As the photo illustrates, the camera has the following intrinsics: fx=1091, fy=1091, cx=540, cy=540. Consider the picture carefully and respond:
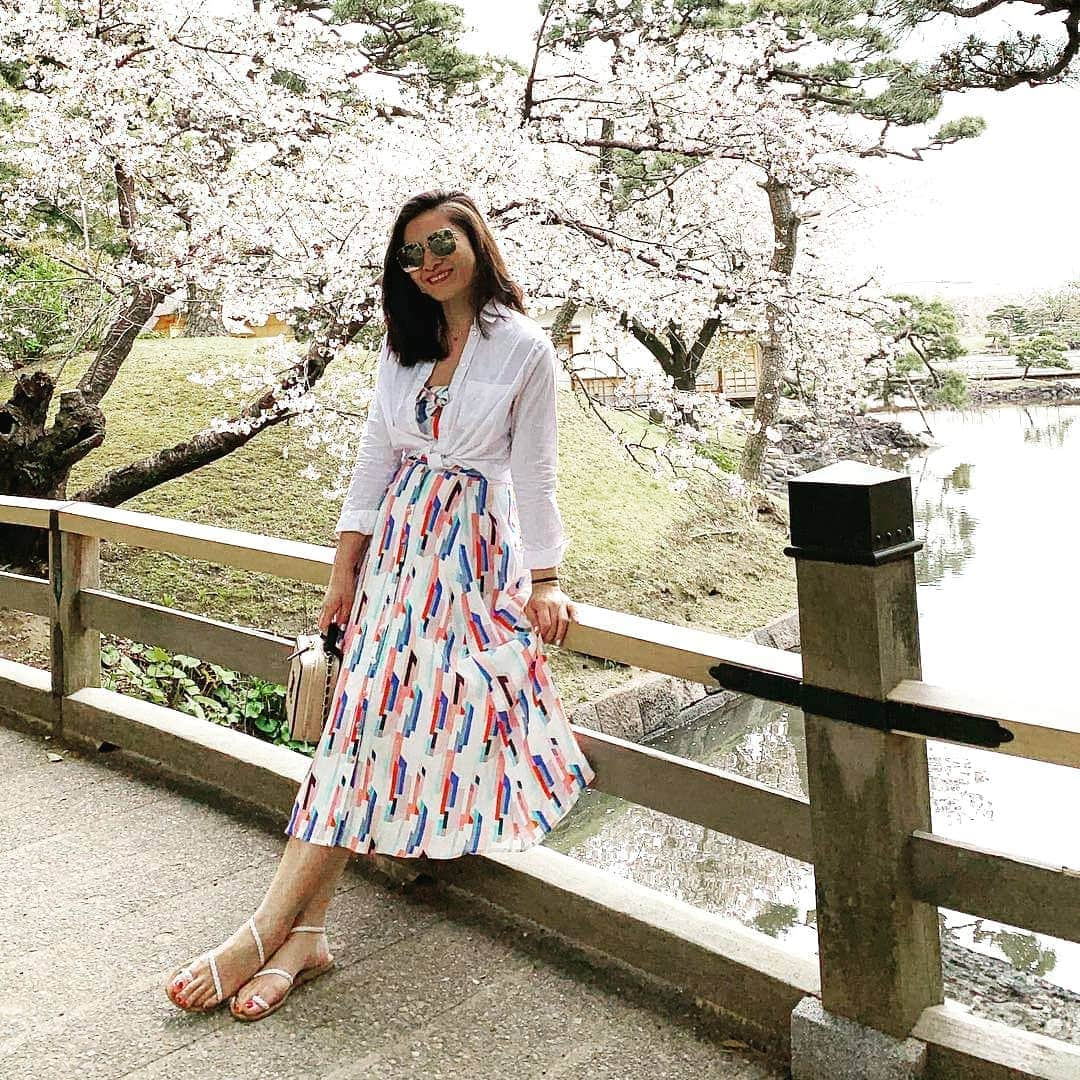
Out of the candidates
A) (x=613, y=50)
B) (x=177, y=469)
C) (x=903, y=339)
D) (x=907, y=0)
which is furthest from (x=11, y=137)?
(x=903, y=339)

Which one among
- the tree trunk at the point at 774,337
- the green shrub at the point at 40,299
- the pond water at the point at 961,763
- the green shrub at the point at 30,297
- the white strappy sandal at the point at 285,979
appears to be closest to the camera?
the white strappy sandal at the point at 285,979

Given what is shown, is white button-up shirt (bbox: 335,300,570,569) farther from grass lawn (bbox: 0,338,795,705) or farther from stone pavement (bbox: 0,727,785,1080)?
grass lawn (bbox: 0,338,795,705)

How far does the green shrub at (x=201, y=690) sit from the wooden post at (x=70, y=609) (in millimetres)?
1877

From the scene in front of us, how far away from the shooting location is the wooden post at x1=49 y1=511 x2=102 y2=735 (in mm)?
3109

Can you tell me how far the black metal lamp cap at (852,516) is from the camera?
1.49m

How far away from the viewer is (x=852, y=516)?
1.50 m

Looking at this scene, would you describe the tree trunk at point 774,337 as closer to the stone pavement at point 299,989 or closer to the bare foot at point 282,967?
the stone pavement at point 299,989

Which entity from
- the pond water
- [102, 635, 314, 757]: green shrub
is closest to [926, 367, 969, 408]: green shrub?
the pond water

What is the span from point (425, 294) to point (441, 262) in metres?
0.08

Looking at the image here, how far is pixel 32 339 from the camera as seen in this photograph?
30.6ft

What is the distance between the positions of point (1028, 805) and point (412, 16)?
7.02m

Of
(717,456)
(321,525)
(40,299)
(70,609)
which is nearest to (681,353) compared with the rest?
(717,456)

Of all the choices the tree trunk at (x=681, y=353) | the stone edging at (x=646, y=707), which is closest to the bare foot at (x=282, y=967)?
the stone edging at (x=646, y=707)

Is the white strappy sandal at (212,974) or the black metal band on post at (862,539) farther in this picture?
the white strappy sandal at (212,974)
